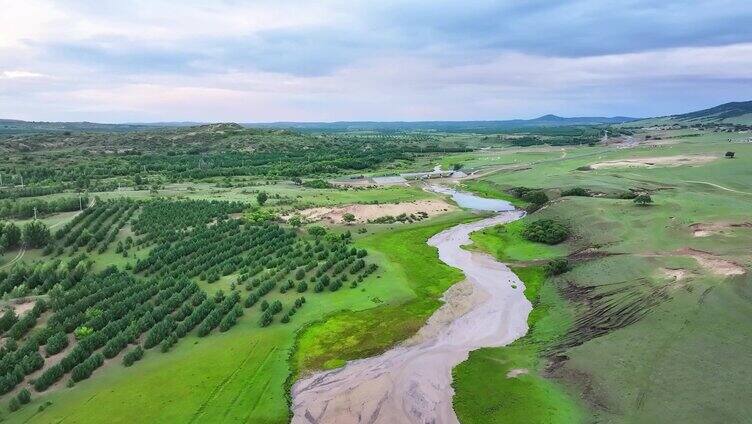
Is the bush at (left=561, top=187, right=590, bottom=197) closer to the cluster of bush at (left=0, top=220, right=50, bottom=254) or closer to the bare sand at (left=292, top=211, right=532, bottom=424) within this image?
the bare sand at (left=292, top=211, right=532, bottom=424)

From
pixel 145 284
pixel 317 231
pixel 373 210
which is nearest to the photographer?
pixel 145 284

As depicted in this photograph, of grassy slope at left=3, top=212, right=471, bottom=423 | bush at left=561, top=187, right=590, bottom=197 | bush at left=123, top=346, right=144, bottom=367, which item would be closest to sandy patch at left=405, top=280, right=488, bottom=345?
grassy slope at left=3, top=212, right=471, bottom=423

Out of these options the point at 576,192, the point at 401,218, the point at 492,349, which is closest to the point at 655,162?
the point at 576,192

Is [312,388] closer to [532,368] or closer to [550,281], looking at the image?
[532,368]

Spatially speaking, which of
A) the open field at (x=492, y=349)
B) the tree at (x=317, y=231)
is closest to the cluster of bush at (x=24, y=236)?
the open field at (x=492, y=349)

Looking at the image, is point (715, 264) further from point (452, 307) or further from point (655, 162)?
point (655, 162)

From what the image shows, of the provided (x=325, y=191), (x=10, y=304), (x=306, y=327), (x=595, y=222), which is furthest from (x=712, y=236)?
(x=325, y=191)
